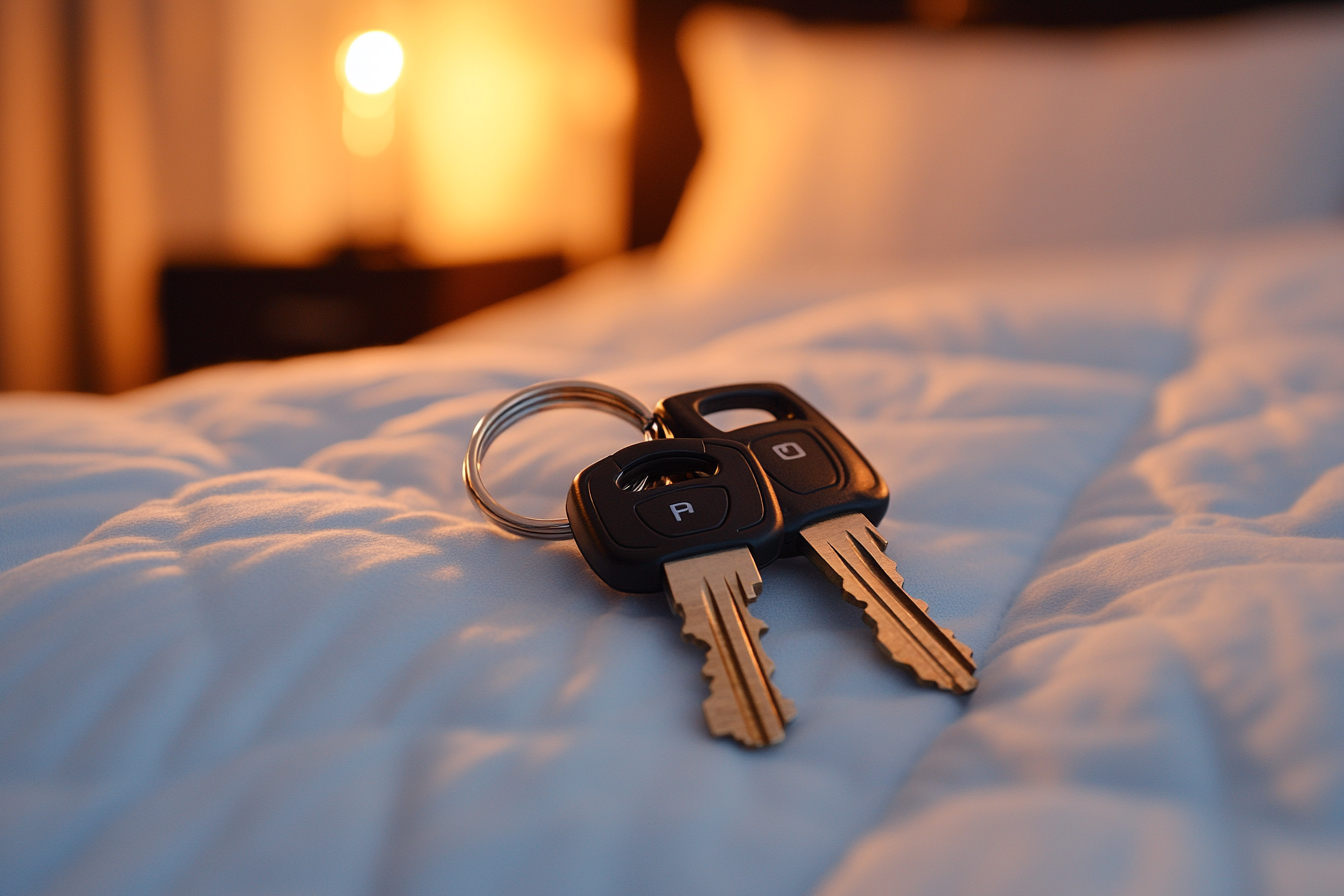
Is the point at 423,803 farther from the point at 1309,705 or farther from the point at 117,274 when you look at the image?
the point at 117,274

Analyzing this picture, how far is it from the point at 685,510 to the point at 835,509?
90 millimetres

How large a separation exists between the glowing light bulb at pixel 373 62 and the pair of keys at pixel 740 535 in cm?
223

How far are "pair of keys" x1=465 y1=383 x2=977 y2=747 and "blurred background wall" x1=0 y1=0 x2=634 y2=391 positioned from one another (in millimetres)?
2136

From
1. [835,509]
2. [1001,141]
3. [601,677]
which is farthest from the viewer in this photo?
[1001,141]

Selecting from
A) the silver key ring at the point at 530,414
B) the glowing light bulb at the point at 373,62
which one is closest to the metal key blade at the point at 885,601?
the silver key ring at the point at 530,414

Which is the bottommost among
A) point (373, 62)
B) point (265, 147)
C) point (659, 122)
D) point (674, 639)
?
point (674, 639)

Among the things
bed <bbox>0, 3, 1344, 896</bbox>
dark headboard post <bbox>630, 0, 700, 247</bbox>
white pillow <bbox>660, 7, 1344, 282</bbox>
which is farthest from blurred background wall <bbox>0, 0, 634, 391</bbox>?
bed <bbox>0, 3, 1344, 896</bbox>

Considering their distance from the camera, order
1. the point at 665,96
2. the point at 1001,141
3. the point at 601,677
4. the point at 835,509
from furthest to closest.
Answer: the point at 665,96 < the point at 1001,141 < the point at 835,509 < the point at 601,677

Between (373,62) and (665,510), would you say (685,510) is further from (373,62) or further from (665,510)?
(373,62)

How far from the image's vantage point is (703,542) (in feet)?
1.51

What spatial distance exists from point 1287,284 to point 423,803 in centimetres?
108

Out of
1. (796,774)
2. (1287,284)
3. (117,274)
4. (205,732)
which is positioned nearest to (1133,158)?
(1287,284)

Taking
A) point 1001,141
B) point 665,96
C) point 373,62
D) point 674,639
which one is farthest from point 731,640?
point 665,96

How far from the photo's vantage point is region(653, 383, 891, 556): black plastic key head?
0.51 m
